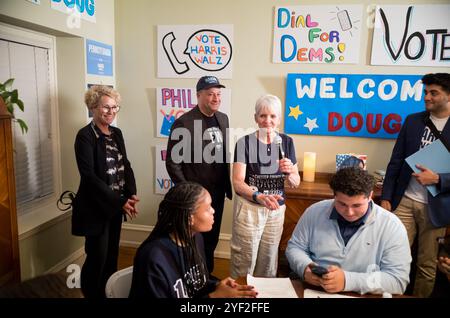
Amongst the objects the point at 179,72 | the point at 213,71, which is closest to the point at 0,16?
the point at 179,72

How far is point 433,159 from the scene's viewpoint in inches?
80.2

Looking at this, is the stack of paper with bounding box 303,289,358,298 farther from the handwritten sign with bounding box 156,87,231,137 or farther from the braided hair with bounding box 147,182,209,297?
the handwritten sign with bounding box 156,87,231,137

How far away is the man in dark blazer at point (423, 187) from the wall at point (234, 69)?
597 mm

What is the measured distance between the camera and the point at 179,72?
3010 mm

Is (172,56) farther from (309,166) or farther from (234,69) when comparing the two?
(309,166)

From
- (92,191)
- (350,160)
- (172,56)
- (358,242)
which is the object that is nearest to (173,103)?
(172,56)

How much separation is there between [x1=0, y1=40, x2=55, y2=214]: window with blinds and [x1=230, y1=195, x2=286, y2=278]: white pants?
1.61 meters

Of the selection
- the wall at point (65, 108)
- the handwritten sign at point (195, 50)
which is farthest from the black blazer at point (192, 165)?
the wall at point (65, 108)

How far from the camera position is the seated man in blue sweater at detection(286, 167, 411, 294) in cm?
137

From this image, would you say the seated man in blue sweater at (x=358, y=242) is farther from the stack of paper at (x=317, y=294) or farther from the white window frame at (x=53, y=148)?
the white window frame at (x=53, y=148)

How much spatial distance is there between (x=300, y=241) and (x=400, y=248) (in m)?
0.40

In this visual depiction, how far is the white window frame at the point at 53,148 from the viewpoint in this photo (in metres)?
2.39
